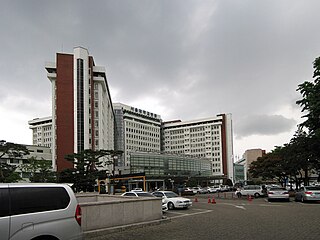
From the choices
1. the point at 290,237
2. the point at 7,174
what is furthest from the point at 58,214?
the point at 7,174

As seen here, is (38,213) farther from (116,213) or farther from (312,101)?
(312,101)

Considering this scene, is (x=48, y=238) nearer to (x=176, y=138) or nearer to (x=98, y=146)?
(x=98, y=146)

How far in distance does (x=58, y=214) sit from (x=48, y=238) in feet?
1.61

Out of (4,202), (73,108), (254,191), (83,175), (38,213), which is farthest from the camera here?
(73,108)

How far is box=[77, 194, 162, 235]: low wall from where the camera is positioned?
12953 mm

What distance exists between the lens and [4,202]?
22.3 ft

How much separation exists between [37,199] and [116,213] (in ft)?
24.5

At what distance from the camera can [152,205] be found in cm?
1686

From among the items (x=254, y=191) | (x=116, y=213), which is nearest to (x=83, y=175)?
(x=254, y=191)

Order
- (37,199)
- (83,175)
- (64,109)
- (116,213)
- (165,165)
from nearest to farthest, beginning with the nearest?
(37,199) < (116,213) < (83,175) < (64,109) < (165,165)

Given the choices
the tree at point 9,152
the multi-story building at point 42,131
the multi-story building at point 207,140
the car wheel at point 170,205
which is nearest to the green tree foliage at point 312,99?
the car wheel at point 170,205

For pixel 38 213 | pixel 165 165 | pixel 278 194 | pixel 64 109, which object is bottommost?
pixel 165 165

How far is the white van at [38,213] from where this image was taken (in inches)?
265

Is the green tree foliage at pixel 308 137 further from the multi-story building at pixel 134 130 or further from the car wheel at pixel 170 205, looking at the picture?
the multi-story building at pixel 134 130
